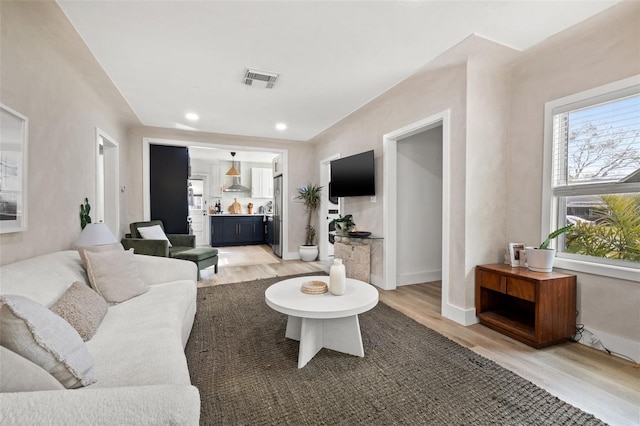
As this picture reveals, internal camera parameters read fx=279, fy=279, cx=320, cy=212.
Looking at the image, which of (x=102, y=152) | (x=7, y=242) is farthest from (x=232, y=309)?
(x=102, y=152)

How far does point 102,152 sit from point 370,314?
4292 millimetres

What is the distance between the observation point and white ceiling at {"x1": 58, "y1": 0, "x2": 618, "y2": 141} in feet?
6.45

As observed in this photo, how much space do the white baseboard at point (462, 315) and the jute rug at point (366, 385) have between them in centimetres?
41

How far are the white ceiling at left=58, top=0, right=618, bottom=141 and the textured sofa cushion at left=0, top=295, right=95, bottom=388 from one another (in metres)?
2.01

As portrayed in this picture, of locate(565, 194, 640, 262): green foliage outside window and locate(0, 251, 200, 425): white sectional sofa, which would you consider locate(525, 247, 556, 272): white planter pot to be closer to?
locate(565, 194, 640, 262): green foliage outside window

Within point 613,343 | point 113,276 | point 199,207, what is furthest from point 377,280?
point 199,207

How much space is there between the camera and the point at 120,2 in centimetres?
190

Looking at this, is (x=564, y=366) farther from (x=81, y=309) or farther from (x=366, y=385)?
(x=81, y=309)

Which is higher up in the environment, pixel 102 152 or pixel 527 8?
pixel 527 8

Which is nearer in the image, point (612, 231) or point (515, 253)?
point (612, 231)

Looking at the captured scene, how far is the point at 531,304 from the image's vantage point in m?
2.65

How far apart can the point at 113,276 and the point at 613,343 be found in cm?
373

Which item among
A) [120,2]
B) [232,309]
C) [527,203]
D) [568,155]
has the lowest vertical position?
[232,309]

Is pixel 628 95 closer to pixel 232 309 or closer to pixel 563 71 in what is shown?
pixel 563 71
